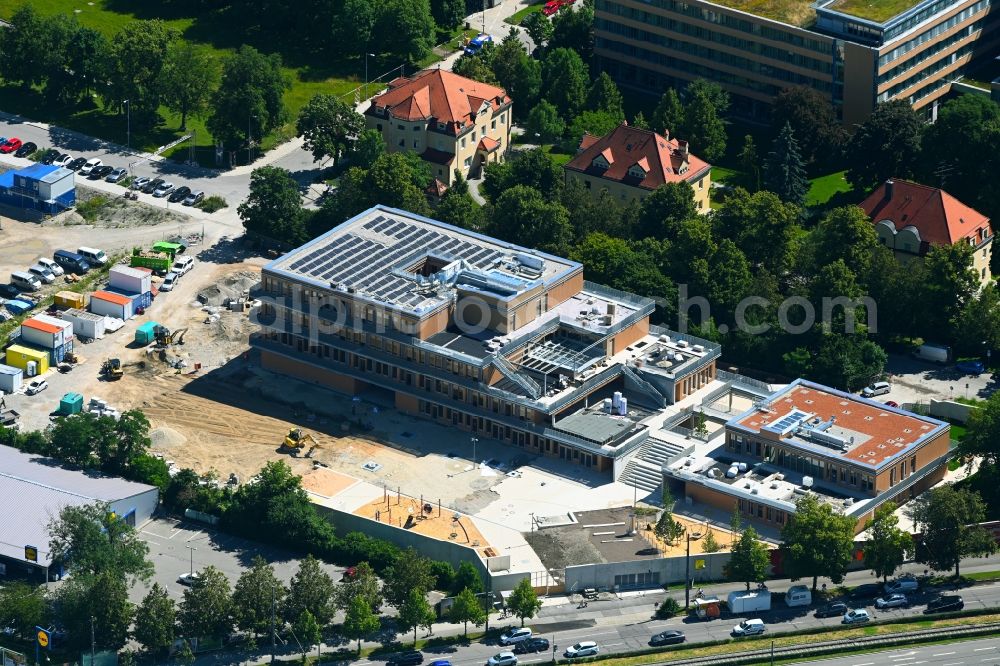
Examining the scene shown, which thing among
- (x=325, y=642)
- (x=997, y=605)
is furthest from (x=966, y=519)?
(x=325, y=642)

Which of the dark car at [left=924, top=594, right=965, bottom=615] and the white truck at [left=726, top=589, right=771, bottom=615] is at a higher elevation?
the white truck at [left=726, top=589, right=771, bottom=615]

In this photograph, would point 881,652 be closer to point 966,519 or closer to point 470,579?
point 966,519

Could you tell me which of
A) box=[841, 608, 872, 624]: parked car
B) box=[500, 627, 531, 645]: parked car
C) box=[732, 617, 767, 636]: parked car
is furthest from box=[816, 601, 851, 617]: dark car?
box=[500, 627, 531, 645]: parked car

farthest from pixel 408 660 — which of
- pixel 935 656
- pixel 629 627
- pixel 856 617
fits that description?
pixel 935 656

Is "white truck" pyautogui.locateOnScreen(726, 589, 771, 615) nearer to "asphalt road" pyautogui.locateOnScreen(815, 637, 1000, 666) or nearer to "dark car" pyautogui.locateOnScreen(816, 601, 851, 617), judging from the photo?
"dark car" pyautogui.locateOnScreen(816, 601, 851, 617)

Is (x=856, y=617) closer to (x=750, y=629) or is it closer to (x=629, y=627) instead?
(x=750, y=629)
